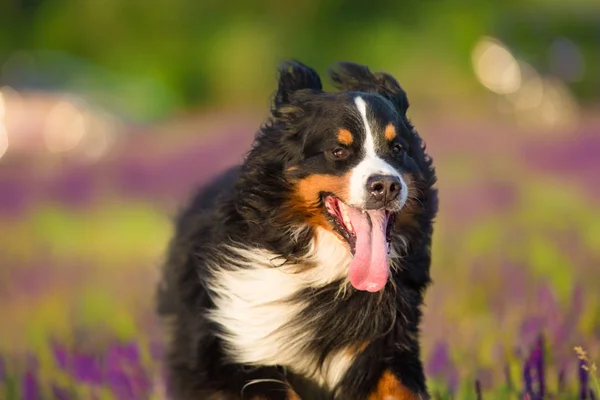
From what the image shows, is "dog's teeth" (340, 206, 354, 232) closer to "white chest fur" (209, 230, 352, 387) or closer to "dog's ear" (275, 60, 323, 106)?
"white chest fur" (209, 230, 352, 387)

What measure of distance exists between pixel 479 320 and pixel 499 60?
19479 millimetres

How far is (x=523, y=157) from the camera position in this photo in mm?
12578

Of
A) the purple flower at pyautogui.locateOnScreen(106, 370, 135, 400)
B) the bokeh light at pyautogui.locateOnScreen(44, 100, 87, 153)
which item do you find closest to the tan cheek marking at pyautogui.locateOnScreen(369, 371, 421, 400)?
the purple flower at pyautogui.locateOnScreen(106, 370, 135, 400)

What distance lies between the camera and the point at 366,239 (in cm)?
444

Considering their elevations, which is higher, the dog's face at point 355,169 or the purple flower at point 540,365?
the dog's face at point 355,169

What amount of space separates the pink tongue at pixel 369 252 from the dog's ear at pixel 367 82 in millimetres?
666

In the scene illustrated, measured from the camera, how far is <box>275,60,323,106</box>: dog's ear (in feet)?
16.1

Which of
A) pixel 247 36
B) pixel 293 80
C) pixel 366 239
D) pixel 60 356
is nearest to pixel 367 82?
pixel 293 80

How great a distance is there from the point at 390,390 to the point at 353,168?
902 mm

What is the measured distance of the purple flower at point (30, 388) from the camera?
530 cm

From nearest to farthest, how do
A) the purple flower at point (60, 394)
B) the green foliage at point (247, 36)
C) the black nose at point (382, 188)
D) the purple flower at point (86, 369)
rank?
the black nose at point (382, 188)
the purple flower at point (60, 394)
the purple flower at point (86, 369)
the green foliage at point (247, 36)

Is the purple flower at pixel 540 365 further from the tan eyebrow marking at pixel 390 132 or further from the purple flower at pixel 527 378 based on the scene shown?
the tan eyebrow marking at pixel 390 132

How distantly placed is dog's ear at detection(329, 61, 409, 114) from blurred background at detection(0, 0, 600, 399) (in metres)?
0.50

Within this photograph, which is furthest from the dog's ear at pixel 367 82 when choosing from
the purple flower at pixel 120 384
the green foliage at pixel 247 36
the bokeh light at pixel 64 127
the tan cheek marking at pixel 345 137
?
the green foliage at pixel 247 36
